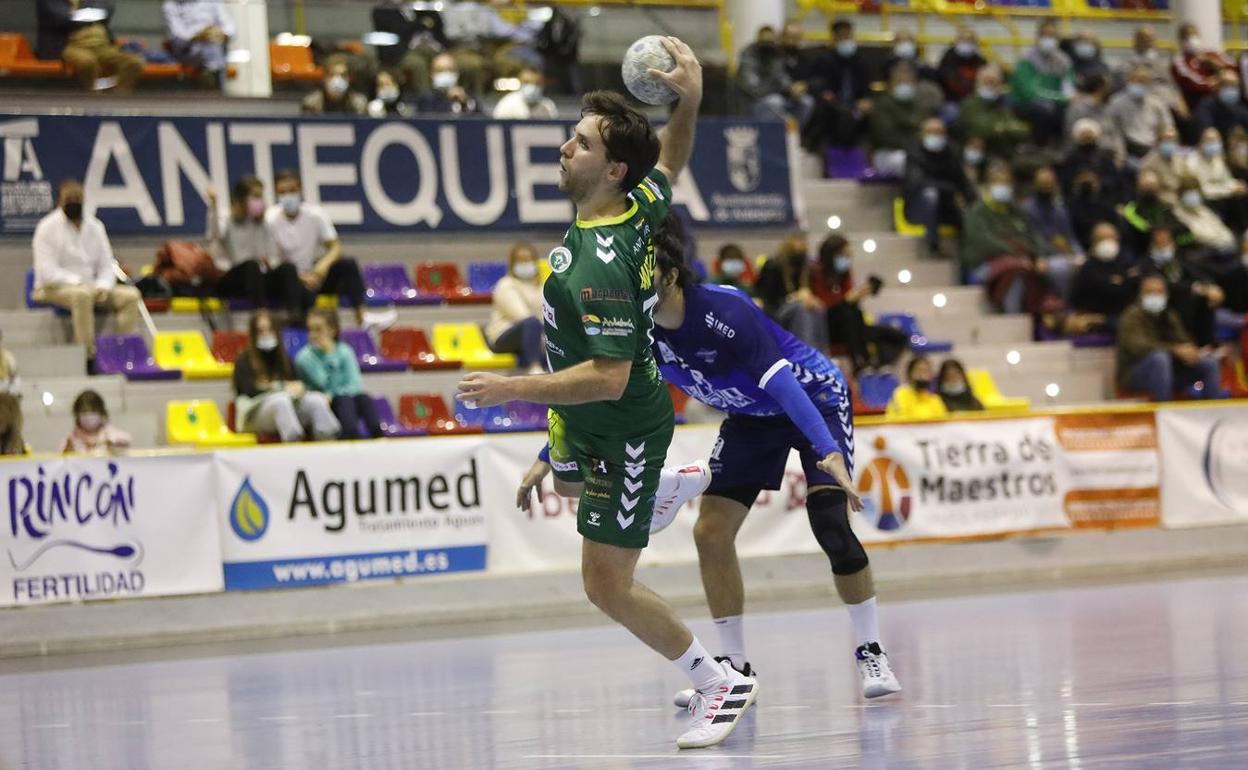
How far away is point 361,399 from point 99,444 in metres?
2.11

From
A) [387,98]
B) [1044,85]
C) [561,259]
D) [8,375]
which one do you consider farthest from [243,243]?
[1044,85]

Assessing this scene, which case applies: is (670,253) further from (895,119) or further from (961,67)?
(961,67)

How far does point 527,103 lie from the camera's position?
1681 cm

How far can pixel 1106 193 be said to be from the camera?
62.1ft

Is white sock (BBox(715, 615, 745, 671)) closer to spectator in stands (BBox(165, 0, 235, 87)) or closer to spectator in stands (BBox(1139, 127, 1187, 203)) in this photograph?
spectator in stands (BBox(165, 0, 235, 87))

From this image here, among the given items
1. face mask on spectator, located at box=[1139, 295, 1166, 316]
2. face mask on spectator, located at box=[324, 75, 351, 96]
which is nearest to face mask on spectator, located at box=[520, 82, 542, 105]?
face mask on spectator, located at box=[324, 75, 351, 96]

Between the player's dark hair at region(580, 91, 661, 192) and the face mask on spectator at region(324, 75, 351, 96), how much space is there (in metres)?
10.9

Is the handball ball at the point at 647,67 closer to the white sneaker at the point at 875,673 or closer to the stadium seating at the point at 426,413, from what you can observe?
the white sneaker at the point at 875,673

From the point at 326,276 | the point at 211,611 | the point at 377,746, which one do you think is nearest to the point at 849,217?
the point at 326,276

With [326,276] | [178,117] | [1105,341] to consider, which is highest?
[178,117]

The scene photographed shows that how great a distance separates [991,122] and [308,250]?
867 cm

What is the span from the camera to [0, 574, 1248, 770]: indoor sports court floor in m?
5.51

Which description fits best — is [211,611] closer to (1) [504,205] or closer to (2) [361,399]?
(2) [361,399]

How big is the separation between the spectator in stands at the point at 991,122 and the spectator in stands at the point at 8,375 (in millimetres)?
11207
